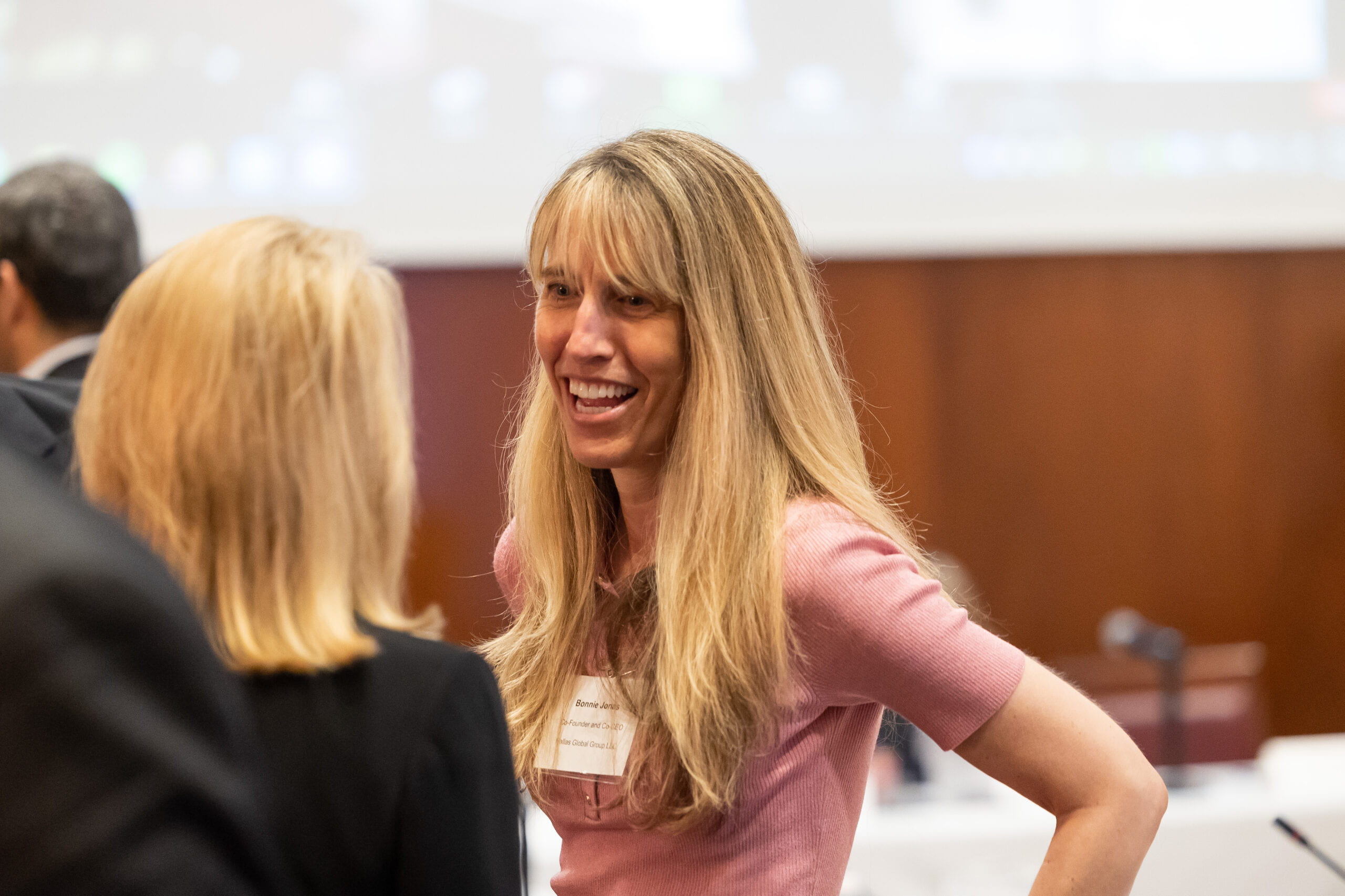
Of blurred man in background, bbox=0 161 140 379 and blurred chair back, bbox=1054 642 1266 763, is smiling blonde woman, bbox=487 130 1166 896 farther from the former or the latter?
blurred chair back, bbox=1054 642 1266 763

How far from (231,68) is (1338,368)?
4.22 m

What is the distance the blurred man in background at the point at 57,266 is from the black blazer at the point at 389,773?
4.83 ft

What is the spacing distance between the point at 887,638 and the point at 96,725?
82cm

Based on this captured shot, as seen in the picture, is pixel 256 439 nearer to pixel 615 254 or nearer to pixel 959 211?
pixel 615 254

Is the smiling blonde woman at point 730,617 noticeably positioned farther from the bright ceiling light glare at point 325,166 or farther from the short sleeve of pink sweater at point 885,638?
the bright ceiling light glare at point 325,166

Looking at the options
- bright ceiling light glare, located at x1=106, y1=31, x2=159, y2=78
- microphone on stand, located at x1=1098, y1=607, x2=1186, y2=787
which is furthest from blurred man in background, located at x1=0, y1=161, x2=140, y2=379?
microphone on stand, located at x1=1098, y1=607, x2=1186, y2=787

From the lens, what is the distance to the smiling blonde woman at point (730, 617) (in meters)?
1.16

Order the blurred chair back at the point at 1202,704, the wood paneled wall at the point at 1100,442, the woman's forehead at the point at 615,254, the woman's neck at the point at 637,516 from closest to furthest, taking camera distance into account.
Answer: the woman's forehead at the point at 615,254 < the woman's neck at the point at 637,516 < the blurred chair back at the point at 1202,704 < the wood paneled wall at the point at 1100,442

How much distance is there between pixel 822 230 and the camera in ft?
14.5

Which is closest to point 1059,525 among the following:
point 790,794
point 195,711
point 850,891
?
point 850,891

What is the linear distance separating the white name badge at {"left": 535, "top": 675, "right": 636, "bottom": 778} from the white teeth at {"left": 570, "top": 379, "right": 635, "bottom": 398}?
0.30 metres

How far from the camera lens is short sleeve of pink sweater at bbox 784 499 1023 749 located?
114 centimetres

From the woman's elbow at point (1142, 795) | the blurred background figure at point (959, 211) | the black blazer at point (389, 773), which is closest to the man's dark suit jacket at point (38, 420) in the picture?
the black blazer at point (389, 773)

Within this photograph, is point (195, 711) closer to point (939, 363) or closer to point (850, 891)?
point (850, 891)
